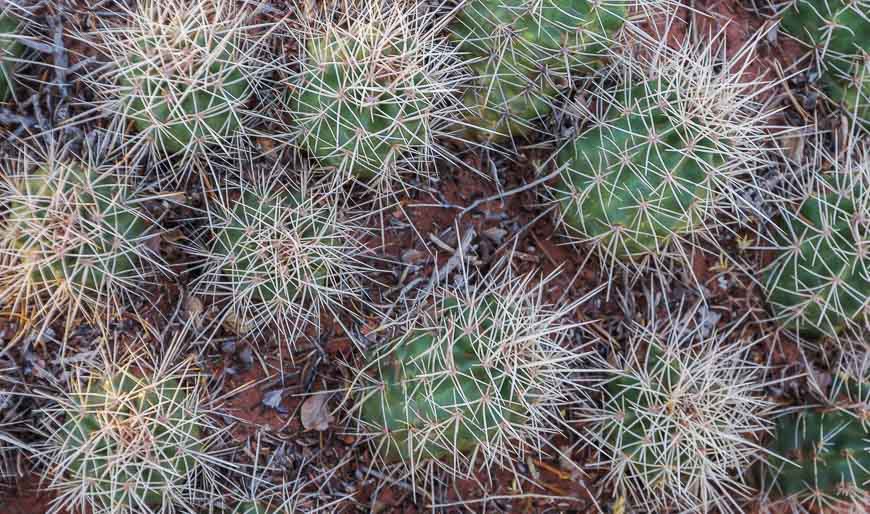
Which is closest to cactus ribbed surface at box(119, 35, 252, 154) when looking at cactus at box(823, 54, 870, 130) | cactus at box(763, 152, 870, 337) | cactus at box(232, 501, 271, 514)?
cactus at box(232, 501, 271, 514)

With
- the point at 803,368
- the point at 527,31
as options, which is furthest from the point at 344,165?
the point at 803,368

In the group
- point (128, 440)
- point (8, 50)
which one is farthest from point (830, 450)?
point (8, 50)

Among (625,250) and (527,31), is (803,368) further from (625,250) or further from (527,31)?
(527,31)

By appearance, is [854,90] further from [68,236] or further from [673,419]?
[68,236]

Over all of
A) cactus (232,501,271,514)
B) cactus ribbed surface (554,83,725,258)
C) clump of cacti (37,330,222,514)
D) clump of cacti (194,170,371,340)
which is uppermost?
cactus ribbed surface (554,83,725,258)

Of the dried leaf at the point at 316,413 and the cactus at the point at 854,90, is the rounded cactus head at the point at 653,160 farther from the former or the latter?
the dried leaf at the point at 316,413

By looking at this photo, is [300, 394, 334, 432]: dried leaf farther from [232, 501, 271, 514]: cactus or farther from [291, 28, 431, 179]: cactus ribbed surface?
[291, 28, 431, 179]: cactus ribbed surface

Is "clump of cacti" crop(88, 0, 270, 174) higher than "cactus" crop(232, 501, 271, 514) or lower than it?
higher
